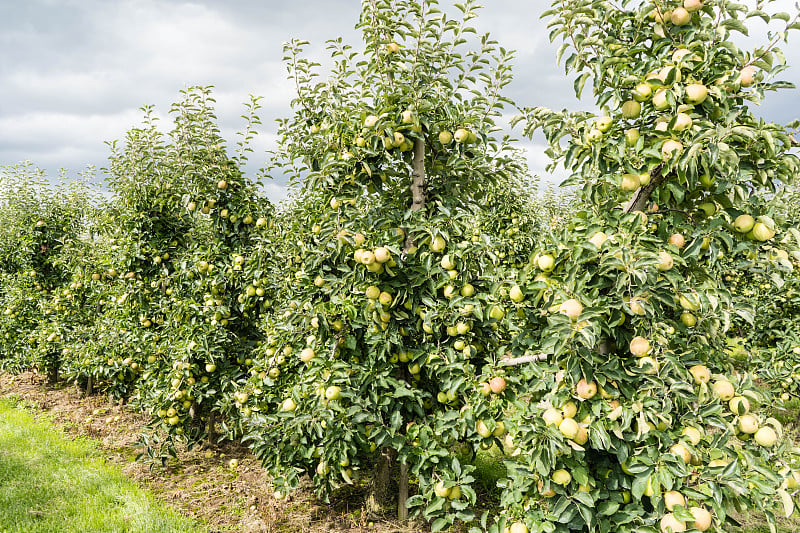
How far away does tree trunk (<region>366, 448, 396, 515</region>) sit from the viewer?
12.9 ft

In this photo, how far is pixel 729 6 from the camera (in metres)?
2.28

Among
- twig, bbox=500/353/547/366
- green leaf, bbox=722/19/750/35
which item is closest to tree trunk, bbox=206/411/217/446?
twig, bbox=500/353/547/366

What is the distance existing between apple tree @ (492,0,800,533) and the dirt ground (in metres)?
2.03

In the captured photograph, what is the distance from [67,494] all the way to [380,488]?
113 inches

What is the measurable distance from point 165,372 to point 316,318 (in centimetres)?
264

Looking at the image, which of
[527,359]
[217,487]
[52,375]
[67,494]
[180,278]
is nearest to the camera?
[527,359]

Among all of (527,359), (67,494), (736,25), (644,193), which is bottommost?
(67,494)

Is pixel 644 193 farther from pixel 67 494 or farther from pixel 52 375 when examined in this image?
pixel 52 375

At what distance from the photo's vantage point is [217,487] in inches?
178

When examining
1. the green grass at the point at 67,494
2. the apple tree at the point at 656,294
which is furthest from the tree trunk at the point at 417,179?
the green grass at the point at 67,494

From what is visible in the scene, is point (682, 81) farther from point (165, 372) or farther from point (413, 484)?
point (165, 372)

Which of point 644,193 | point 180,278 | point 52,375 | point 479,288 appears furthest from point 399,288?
point 52,375

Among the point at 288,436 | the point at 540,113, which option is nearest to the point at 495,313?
the point at 540,113

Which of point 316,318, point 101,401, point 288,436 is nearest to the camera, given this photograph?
point 316,318
